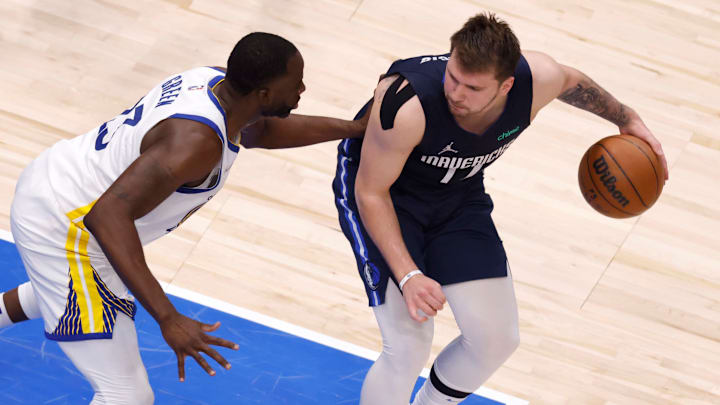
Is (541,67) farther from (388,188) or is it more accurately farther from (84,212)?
(84,212)

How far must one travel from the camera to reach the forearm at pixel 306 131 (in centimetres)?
362

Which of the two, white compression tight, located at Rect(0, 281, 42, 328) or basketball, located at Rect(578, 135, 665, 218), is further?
basketball, located at Rect(578, 135, 665, 218)

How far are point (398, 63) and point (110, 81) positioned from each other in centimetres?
237

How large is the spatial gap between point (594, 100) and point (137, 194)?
1952mm

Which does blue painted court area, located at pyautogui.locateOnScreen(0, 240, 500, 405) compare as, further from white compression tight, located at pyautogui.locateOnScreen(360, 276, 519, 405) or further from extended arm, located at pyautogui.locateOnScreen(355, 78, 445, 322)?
extended arm, located at pyautogui.locateOnScreen(355, 78, 445, 322)

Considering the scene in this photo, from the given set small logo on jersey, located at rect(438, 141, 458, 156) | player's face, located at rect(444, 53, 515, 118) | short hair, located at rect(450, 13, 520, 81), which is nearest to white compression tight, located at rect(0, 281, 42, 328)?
small logo on jersey, located at rect(438, 141, 458, 156)

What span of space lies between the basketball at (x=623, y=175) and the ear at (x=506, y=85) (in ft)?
2.38

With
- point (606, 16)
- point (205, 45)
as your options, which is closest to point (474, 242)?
point (205, 45)

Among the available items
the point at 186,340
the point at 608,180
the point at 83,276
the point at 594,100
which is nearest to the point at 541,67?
the point at 594,100

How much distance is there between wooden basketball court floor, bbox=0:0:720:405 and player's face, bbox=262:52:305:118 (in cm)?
151

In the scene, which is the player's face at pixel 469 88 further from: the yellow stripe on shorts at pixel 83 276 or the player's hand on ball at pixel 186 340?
the yellow stripe on shorts at pixel 83 276

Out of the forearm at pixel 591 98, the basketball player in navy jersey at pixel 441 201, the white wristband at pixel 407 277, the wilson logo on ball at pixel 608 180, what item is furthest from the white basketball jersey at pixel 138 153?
the wilson logo on ball at pixel 608 180

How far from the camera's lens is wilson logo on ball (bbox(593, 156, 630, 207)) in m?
3.69

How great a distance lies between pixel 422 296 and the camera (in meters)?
3.14
